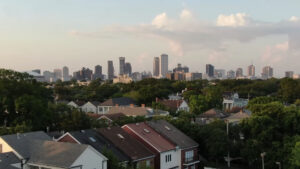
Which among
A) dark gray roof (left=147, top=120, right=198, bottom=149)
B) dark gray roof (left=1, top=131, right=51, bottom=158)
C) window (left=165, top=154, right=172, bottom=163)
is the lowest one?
window (left=165, top=154, right=172, bottom=163)

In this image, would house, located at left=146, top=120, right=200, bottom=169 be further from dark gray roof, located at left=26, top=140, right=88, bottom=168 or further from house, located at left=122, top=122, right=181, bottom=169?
dark gray roof, located at left=26, top=140, right=88, bottom=168

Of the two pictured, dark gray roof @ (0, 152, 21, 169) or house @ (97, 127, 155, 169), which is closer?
dark gray roof @ (0, 152, 21, 169)

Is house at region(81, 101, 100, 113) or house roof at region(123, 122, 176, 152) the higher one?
house roof at region(123, 122, 176, 152)

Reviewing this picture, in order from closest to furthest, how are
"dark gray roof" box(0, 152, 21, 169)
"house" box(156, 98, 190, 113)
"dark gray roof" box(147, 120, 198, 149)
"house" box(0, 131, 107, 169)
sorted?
1. "dark gray roof" box(0, 152, 21, 169)
2. "house" box(0, 131, 107, 169)
3. "dark gray roof" box(147, 120, 198, 149)
4. "house" box(156, 98, 190, 113)

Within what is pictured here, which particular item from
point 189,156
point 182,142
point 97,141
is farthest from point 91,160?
point 189,156

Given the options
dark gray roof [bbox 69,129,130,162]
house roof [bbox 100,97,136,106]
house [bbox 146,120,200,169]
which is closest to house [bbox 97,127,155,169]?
dark gray roof [bbox 69,129,130,162]

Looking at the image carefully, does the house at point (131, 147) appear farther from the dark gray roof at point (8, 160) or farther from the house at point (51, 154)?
the dark gray roof at point (8, 160)

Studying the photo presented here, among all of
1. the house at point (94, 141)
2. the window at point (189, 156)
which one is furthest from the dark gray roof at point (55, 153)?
the window at point (189, 156)

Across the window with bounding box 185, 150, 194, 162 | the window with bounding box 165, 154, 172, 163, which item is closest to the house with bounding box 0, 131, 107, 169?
the window with bounding box 165, 154, 172, 163

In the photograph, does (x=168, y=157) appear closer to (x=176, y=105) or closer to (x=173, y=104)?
(x=176, y=105)

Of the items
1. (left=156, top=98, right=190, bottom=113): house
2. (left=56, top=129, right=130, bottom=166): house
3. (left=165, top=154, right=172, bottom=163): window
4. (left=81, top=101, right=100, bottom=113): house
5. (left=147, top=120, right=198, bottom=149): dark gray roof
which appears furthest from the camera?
(left=81, top=101, right=100, bottom=113): house
